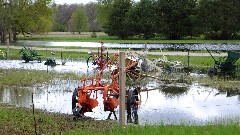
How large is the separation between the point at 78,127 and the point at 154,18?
5640 centimetres

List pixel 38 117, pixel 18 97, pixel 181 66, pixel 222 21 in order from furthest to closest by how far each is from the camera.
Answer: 1. pixel 222 21
2. pixel 181 66
3. pixel 18 97
4. pixel 38 117

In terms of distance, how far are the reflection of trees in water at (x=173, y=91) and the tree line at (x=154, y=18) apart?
131 feet

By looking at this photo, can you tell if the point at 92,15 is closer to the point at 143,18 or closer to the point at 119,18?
the point at 119,18

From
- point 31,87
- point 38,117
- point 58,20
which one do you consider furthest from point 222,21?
point 58,20

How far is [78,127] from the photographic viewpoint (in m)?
9.61

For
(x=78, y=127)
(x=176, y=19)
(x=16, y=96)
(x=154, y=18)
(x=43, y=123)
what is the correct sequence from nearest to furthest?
(x=78, y=127) < (x=43, y=123) < (x=16, y=96) < (x=176, y=19) < (x=154, y=18)

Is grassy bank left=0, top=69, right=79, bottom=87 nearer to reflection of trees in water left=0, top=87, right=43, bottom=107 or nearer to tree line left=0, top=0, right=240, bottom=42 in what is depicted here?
reflection of trees in water left=0, top=87, right=43, bottom=107

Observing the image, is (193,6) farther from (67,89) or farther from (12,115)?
(12,115)

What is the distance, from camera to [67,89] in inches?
648

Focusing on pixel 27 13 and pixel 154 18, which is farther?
pixel 154 18

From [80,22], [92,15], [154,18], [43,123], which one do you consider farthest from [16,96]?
[92,15]

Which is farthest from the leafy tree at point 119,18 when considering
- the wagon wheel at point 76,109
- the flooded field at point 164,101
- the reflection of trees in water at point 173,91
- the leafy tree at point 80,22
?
the wagon wheel at point 76,109

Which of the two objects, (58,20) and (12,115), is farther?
(58,20)

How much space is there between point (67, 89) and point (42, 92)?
97cm
